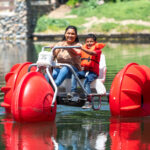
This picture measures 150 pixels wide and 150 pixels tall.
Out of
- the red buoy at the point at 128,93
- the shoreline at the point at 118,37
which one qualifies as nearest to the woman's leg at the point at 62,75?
the red buoy at the point at 128,93

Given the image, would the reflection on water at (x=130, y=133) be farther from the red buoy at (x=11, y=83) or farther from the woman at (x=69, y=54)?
the red buoy at (x=11, y=83)

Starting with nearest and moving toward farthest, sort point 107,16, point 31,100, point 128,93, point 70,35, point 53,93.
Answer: point 31,100, point 53,93, point 128,93, point 70,35, point 107,16

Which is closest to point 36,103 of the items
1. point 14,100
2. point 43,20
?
point 14,100

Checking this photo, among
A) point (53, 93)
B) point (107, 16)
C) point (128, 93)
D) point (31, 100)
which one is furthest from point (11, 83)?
point (107, 16)

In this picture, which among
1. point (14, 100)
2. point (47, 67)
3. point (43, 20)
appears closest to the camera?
point (14, 100)

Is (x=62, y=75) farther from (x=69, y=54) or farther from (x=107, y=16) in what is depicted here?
(x=107, y=16)

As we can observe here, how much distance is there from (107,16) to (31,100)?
2765 cm

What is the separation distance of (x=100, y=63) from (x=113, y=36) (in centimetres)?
2408

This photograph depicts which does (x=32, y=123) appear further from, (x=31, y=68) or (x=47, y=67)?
(x=31, y=68)

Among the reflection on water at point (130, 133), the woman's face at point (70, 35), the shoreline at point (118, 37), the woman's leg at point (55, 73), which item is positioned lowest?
the shoreline at point (118, 37)

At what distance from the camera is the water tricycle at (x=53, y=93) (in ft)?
23.4

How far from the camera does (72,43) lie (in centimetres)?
852

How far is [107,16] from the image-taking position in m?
34.3

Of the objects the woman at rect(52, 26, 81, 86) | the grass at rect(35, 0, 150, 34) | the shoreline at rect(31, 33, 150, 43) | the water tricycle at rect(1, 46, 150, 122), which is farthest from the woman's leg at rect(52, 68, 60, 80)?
the grass at rect(35, 0, 150, 34)
